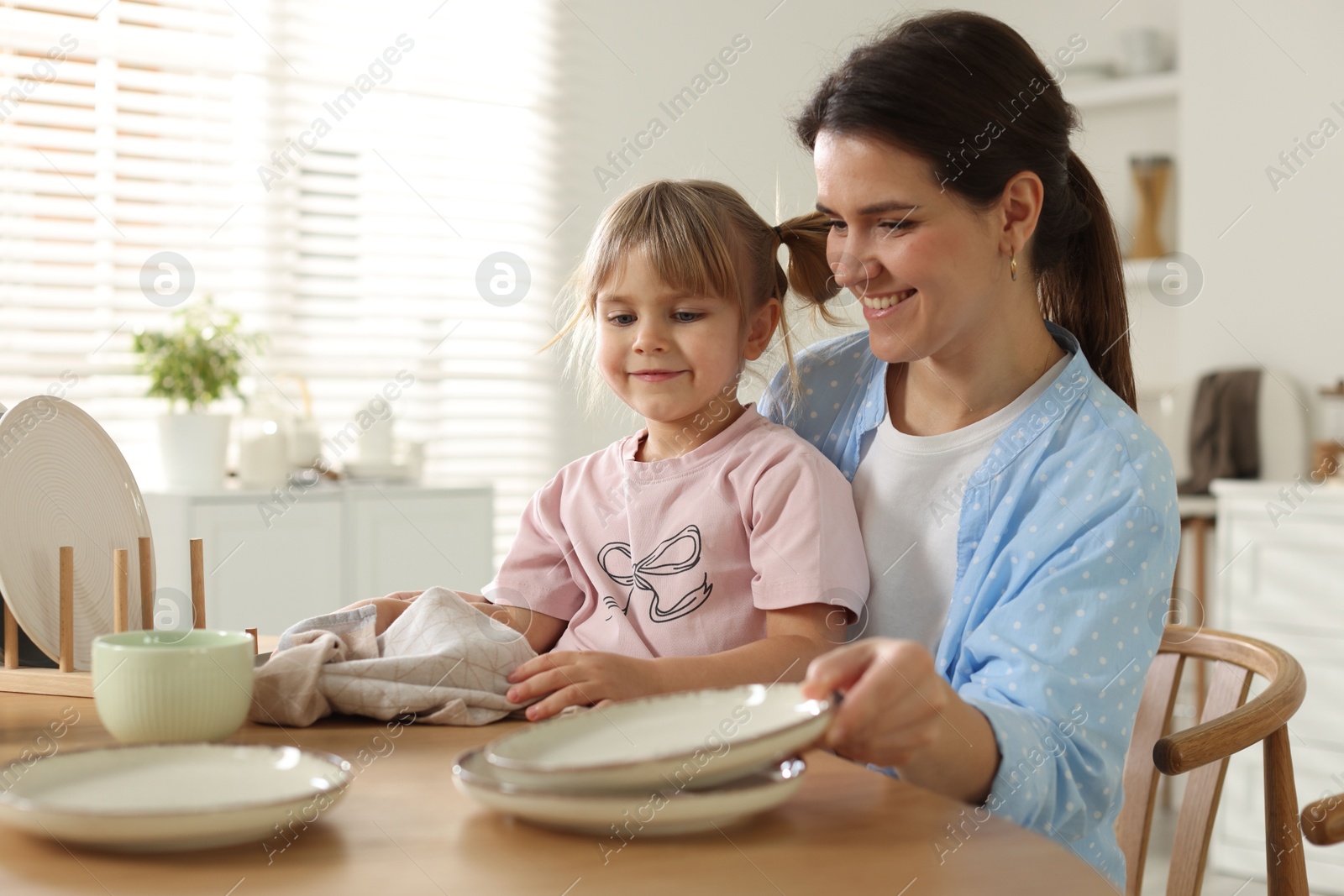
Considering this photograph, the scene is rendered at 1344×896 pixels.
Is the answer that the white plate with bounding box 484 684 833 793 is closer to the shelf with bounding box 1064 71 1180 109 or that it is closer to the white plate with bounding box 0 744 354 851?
the white plate with bounding box 0 744 354 851

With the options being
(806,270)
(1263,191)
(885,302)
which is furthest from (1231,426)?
(885,302)

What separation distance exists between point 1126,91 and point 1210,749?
11.0 ft

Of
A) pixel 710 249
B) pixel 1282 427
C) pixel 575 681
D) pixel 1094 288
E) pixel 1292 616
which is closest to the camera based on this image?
pixel 575 681

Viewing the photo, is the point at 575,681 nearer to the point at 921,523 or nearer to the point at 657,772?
the point at 657,772

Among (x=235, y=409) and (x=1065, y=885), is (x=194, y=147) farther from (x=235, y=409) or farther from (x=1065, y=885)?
(x=1065, y=885)

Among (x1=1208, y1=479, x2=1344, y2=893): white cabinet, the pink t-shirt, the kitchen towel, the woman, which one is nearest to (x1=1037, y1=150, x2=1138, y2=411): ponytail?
the woman

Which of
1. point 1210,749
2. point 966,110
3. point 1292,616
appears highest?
point 966,110

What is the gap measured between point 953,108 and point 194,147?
2.76 metres

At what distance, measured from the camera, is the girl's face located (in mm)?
1264

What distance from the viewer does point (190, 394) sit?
309 cm

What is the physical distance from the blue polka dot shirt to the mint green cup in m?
0.55

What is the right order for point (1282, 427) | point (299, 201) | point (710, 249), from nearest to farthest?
point (710, 249)
point (1282, 427)
point (299, 201)

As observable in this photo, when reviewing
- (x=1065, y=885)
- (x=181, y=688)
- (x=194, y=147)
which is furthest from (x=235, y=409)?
(x=1065, y=885)

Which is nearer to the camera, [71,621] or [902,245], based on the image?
[71,621]
